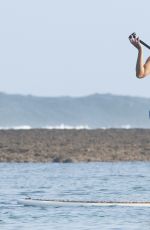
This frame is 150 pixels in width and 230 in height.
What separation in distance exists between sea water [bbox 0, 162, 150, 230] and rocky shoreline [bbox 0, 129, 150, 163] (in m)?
3.11

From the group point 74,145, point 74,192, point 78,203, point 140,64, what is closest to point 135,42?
point 140,64

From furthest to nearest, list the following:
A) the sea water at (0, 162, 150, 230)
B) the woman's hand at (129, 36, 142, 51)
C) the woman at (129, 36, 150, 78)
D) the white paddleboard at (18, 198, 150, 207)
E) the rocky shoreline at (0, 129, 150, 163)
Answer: the rocky shoreline at (0, 129, 150, 163) → the white paddleboard at (18, 198, 150, 207) → the sea water at (0, 162, 150, 230) → the woman's hand at (129, 36, 142, 51) → the woman at (129, 36, 150, 78)

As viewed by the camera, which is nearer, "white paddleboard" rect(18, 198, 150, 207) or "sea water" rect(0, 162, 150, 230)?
"sea water" rect(0, 162, 150, 230)

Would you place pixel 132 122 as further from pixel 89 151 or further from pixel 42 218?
pixel 42 218

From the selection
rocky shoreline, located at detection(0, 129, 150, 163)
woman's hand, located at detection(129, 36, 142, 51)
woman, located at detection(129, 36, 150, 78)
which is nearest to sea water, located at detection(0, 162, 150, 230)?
rocky shoreline, located at detection(0, 129, 150, 163)

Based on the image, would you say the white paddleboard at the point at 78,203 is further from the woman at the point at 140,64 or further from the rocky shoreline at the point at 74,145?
the rocky shoreline at the point at 74,145

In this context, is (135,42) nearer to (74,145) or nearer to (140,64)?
(140,64)

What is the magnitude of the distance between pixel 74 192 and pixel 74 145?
28884mm

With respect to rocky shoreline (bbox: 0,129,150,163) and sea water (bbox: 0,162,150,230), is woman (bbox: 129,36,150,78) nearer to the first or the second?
sea water (bbox: 0,162,150,230)

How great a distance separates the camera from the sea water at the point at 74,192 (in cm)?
3093

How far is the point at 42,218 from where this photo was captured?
32.0 m

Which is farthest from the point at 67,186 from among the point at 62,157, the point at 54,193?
the point at 62,157

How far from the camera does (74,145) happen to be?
69.9 metres

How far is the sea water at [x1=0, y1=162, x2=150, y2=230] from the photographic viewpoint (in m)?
30.9
